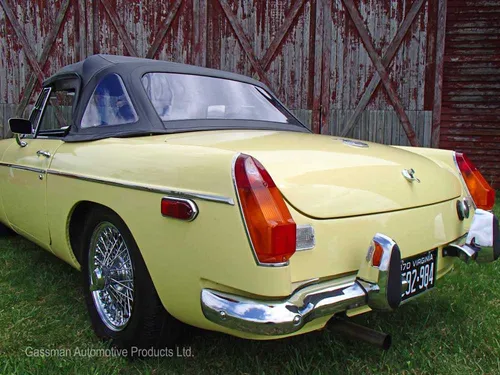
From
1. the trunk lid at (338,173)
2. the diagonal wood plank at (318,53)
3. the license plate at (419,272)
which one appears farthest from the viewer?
the diagonal wood plank at (318,53)

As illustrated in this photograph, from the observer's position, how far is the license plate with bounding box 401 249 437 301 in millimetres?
1957

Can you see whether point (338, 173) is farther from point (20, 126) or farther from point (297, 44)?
point (297, 44)

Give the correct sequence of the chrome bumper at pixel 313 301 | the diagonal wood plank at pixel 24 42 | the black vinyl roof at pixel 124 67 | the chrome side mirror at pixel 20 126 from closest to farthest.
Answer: the chrome bumper at pixel 313 301 < the black vinyl roof at pixel 124 67 < the chrome side mirror at pixel 20 126 < the diagonal wood plank at pixel 24 42

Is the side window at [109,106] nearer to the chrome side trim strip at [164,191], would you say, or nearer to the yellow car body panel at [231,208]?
the yellow car body panel at [231,208]

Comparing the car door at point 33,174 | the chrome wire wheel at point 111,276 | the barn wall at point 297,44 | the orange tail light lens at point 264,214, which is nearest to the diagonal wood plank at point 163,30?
the barn wall at point 297,44

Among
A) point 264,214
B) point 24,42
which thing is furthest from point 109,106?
point 24,42

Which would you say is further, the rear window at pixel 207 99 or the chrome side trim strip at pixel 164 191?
the rear window at pixel 207 99

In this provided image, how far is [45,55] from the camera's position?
29.9 feet

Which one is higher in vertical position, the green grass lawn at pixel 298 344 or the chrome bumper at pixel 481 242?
the chrome bumper at pixel 481 242

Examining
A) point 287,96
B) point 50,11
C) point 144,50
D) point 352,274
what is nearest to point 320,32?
point 287,96

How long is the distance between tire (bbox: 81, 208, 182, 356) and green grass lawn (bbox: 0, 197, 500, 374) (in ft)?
0.36

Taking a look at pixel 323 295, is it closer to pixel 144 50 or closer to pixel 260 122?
pixel 260 122

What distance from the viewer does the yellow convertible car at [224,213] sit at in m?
1.60

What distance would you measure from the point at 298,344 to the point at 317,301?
75 cm
